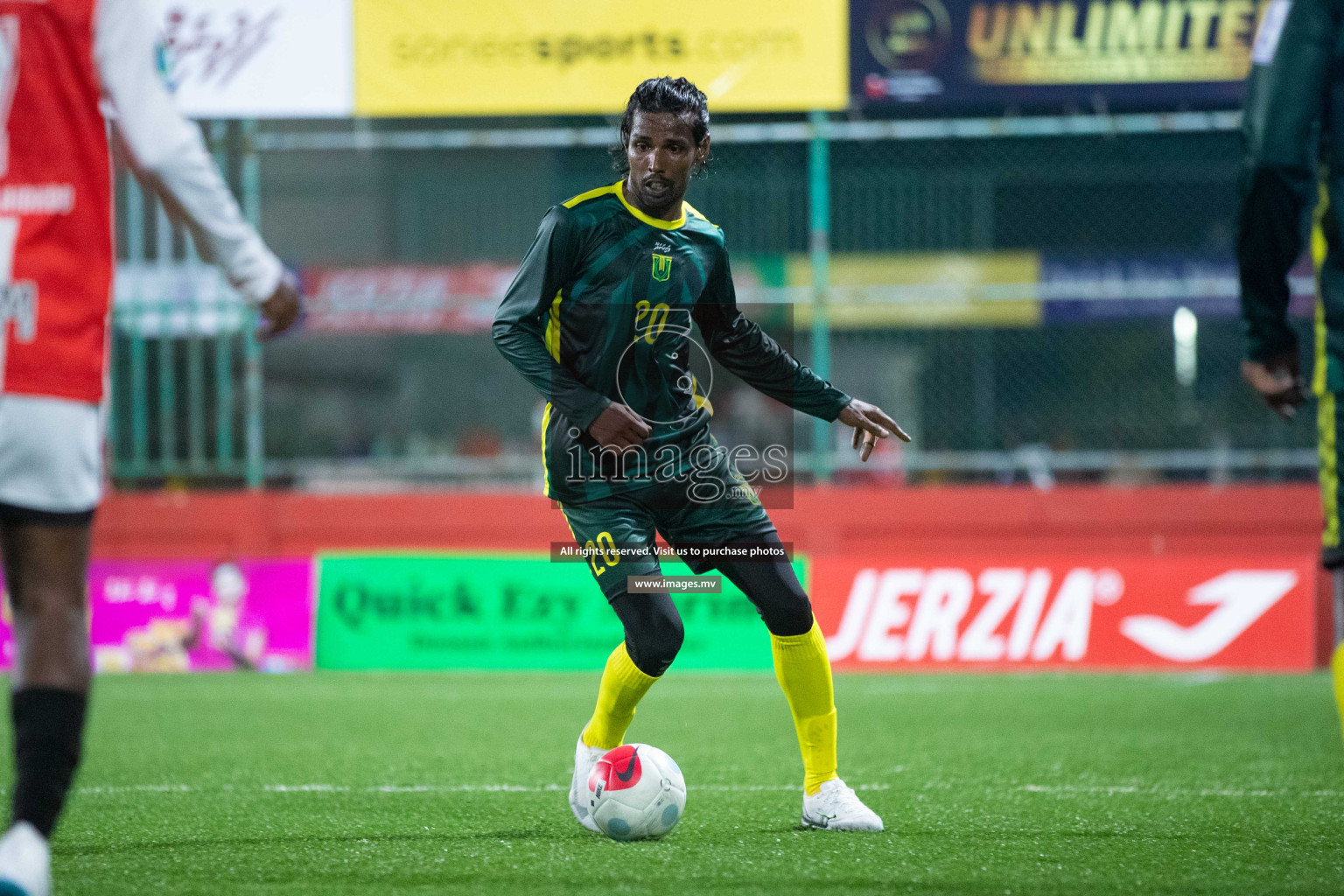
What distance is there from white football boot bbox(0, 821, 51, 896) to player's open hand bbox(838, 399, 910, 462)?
2477 mm

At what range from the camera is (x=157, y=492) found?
1130 cm

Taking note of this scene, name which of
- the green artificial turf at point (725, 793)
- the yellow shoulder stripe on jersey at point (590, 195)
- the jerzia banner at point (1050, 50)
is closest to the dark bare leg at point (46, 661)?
the green artificial turf at point (725, 793)

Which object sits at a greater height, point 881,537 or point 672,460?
point 672,460

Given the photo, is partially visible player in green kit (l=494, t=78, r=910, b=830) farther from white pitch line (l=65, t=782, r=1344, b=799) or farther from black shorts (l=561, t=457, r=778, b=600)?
white pitch line (l=65, t=782, r=1344, b=799)

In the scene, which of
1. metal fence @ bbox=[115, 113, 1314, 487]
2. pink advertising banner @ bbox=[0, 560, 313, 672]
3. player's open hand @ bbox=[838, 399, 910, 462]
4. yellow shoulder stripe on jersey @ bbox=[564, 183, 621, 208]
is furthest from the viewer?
metal fence @ bbox=[115, 113, 1314, 487]

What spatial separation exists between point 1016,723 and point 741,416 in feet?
19.3

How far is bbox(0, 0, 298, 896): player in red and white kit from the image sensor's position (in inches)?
103

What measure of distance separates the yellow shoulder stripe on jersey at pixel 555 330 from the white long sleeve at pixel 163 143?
1.42 m

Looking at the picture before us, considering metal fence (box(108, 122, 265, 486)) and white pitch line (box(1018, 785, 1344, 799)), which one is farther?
metal fence (box(108, 122, 265, 486))

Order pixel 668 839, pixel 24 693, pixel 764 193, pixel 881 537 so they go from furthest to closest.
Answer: pixel 764 193 < pixel 881 537 < pixel 668 839 < pixel 24 693

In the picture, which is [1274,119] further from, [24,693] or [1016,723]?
[1016,723]

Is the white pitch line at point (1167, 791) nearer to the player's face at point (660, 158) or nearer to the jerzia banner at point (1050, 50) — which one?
the player's face at point (660, 158)

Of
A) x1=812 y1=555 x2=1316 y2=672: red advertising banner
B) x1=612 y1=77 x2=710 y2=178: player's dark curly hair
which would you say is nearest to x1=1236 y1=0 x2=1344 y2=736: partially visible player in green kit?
x1=612 y1=77 x2=710 y2=178: player's dark curly hair

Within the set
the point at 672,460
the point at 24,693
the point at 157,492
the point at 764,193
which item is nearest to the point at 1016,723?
the point at 672,460
